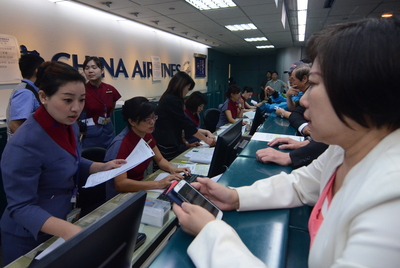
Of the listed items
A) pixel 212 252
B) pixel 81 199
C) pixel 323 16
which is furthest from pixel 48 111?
pixel 323 16

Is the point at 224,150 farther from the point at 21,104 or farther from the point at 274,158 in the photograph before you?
the point at 21,104

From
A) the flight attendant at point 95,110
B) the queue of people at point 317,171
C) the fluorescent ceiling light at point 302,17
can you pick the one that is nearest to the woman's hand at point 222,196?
the queue of people at point 317,171

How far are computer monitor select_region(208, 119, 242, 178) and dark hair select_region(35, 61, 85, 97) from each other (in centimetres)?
81

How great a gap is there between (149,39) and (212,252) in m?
6.20

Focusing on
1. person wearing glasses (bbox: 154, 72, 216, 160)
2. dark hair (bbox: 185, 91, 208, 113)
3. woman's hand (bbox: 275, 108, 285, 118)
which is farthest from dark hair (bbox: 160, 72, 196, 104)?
woman's hand (bbox: 275, 108, 285, 118)

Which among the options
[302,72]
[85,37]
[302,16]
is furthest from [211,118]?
[302,16]

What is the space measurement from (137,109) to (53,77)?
633mm

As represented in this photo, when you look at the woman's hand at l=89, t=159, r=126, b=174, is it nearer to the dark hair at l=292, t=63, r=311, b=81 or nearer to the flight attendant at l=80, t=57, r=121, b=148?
the flight attendant at l=80, t=57, r=121, b=148

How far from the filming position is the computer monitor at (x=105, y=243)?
39 cm

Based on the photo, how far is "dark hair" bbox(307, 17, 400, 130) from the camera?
42 centimetres

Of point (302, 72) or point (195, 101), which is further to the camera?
point (195, 101)

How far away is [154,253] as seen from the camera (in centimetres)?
110

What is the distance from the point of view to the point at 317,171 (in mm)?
791

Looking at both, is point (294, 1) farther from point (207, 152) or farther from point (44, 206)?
point (44, 206)
